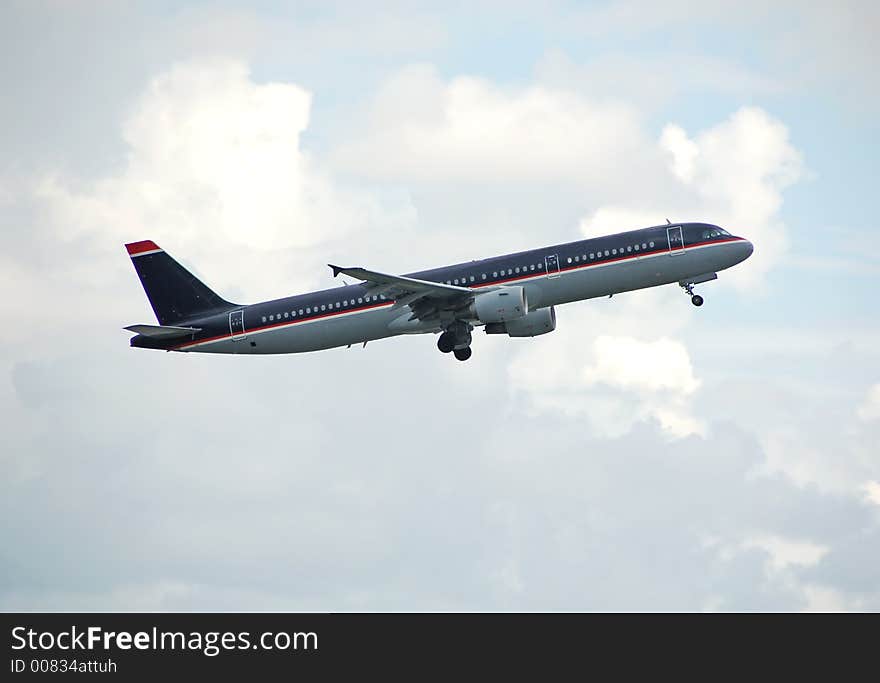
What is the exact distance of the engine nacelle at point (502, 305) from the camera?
258ft

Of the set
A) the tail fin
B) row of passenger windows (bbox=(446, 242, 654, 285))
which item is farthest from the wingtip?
row of passenger windows (bbox=(446, 242, 654, 285))

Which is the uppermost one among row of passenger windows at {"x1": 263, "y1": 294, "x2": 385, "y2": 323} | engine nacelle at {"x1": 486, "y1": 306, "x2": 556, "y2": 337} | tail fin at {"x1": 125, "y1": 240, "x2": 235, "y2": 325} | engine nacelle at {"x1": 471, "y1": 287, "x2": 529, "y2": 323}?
tail fin at {"x1": 125, "y1": 240, "x2": 235, "y2": 325}

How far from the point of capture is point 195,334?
85.4m

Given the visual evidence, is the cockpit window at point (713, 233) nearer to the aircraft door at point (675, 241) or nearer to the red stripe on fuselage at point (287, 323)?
the aircraft door at point (675, 241)

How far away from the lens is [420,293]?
79.6 meters

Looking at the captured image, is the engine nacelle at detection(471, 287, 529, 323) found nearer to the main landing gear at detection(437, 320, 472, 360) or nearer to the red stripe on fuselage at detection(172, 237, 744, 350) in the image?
the red stripe on fuselage at detection(172, 237, 744, 350)

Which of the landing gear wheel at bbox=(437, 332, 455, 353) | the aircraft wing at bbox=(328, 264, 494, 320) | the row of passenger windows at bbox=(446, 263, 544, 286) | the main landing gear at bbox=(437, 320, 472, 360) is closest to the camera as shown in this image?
the aircraft wing at bbox=(328, 264, 494, 320)

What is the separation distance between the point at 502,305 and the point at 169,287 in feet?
71.5

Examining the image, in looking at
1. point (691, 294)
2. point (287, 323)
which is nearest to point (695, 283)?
point (691, 294)

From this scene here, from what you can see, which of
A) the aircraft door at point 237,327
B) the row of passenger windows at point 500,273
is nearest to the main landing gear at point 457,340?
the row of passenger windows at point 500,273

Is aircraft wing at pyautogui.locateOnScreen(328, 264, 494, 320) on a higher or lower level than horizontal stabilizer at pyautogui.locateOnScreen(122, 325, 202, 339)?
lower

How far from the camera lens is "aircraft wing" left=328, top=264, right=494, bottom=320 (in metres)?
77.8

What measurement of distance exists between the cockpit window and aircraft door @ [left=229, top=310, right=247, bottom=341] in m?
26.4

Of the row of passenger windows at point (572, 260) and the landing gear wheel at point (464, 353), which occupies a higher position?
the row of passenger windows at point (572, 260)
